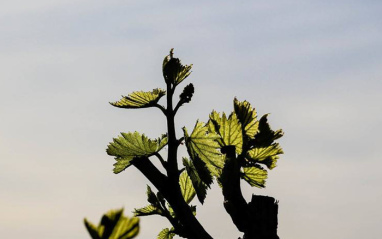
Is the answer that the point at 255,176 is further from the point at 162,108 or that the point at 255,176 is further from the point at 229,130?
the point at 162,108

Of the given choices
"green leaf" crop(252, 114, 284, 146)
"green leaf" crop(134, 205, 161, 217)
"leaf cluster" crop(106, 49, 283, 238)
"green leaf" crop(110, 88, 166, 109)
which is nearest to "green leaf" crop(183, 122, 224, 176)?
"leaf cluster" crop(106, 49, 283, 238)

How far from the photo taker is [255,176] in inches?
148

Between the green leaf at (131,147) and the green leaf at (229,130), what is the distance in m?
0.38

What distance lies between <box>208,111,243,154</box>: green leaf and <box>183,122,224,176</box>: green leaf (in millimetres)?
125

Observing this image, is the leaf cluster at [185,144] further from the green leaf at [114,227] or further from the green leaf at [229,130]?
the green leaf at [114,227]

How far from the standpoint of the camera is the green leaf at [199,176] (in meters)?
3.32

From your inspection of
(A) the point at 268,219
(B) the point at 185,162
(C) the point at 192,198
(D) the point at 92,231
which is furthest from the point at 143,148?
(D) the point at 92,231

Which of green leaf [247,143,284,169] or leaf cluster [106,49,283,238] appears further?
green leaf [247,143,284,169]

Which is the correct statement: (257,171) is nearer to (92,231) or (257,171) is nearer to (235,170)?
(235,170)

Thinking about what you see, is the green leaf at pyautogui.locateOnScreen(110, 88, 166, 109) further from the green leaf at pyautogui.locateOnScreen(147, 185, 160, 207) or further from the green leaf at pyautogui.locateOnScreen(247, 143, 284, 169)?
the green leaf at pyautogui.locateOnScreen(247, 143, 284, 169)

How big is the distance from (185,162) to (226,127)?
1.20 ft

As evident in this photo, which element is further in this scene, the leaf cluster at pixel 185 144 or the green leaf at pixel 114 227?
the leaf cluster at pixel 185 144

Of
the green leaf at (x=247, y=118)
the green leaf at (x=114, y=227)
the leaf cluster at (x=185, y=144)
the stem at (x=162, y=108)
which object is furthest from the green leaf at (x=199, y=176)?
the green leaf at (x=114, y=227)

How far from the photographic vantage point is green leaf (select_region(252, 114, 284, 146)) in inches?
143
